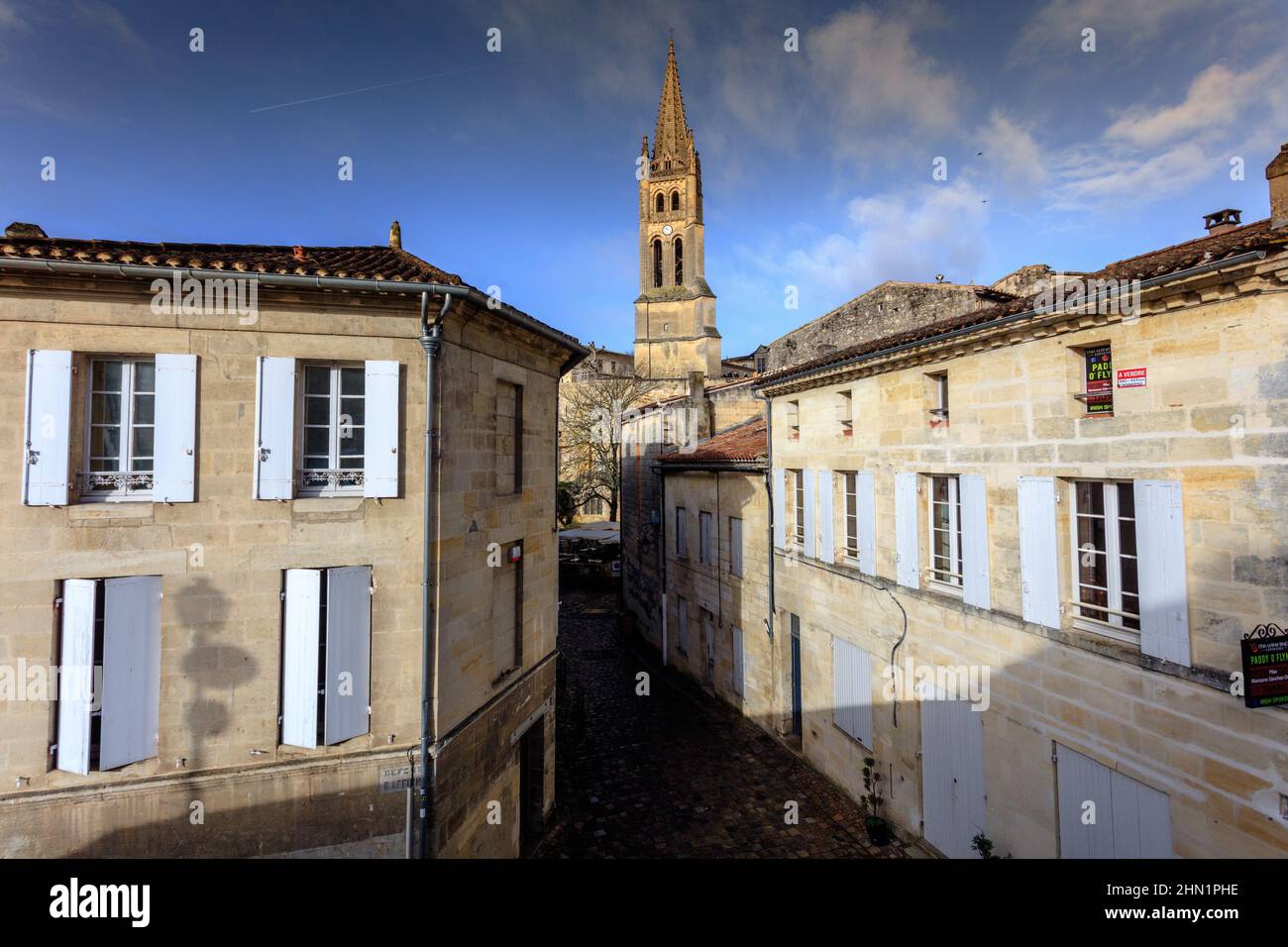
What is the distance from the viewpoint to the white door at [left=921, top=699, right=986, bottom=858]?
326 inches

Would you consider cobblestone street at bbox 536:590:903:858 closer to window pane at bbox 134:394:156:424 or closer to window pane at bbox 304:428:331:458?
window pane at bbox 304:428:331:458

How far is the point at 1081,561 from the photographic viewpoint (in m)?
7.05

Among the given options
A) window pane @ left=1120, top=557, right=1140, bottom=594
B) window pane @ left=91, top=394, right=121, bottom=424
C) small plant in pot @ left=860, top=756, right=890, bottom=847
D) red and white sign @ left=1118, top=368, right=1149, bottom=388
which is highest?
red and white sign @ left=1118, top=368, right=1149, bottom=388

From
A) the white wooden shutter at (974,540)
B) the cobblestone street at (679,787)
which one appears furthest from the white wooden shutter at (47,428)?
the white wooden shutter at (974,540)

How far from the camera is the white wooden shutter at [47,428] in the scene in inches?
233

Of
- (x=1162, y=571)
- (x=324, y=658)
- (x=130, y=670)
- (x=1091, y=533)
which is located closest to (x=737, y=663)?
(x=1091, y=533)

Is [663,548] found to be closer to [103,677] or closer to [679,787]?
[679,787]

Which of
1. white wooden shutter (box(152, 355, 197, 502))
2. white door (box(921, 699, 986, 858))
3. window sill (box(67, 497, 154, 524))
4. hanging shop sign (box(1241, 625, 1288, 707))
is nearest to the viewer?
hanging shop sign (box(1241, 625, 1288, 707))

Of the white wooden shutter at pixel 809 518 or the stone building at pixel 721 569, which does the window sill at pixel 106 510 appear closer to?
the white wooden shutter at pixel 809 518

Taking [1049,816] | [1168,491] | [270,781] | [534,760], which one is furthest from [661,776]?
[1168,491]

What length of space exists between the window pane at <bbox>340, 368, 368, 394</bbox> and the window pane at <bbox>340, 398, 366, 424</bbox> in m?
0.11

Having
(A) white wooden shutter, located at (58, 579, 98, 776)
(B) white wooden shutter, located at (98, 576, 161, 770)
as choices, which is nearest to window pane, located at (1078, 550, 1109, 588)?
(B) white wooden shutter, located at (98, 576, 161, 770)
